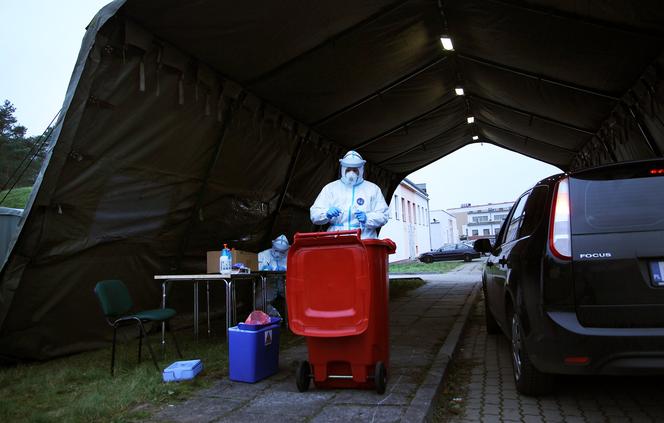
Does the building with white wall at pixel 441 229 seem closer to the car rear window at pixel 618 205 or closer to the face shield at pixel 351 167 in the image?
the face shield at pixel 351 167

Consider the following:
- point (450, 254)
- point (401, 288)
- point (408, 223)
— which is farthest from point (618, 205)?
point (408, 223)

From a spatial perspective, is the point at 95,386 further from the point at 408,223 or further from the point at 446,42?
the point at 408,223

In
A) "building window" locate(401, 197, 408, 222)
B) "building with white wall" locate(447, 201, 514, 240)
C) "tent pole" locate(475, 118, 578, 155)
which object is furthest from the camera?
"building with white wall" locate(447, 201, 514, 240)

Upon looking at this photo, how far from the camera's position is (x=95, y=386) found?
13.9 feet

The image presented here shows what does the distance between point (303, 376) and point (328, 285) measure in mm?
772

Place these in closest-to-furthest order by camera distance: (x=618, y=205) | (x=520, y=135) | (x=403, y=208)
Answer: (x=618, y=205), (x=520, y=135), (x=403, y=208)

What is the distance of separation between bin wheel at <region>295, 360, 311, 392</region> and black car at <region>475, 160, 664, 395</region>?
166 centimetres

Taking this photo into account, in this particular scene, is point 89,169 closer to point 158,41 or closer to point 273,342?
point 158,41

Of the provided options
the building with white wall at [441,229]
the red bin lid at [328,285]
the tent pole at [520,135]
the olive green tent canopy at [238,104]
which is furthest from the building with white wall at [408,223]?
the red bin lid at [328,285]

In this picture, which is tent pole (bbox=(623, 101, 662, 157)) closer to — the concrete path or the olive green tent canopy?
the olive green tent canopy

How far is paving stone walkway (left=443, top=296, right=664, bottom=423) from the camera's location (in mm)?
3408


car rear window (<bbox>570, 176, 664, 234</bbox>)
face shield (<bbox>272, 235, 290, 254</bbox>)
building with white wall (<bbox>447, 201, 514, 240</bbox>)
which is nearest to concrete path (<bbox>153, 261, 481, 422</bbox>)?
car rear window (<bbox>570, 176, 664, 234</bbox>)

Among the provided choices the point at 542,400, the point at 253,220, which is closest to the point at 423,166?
the point at 253,220

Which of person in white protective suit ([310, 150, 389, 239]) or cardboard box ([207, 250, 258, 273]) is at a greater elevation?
person in white protective suit ([310, 150, 389, 239])
